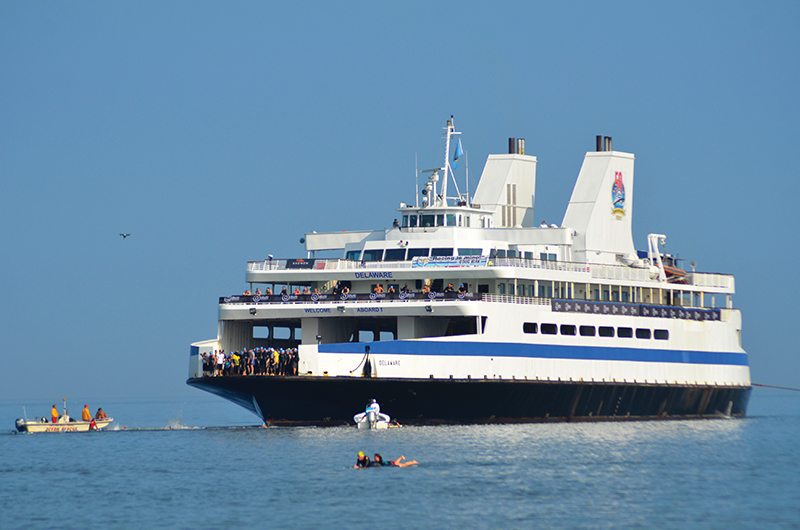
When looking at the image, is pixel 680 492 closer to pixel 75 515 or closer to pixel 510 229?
pixel 75 515

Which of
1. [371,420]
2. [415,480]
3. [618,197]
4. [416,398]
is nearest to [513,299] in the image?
[416,398]

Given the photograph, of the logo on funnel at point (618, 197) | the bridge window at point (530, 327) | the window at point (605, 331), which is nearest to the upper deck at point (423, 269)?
the bridge window at point (530, 327)

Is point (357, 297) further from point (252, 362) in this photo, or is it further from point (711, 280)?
point (711, 280)

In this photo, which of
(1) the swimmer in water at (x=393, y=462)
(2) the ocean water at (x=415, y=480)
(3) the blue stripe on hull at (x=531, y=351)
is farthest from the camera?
(3) the blue stripe on hull at (x=531, y=351)

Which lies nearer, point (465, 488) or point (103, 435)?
point (465, 488)

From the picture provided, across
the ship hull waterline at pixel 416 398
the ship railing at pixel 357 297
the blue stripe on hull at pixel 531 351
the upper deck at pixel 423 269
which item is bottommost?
the ship hull waterline at pixel 416 398

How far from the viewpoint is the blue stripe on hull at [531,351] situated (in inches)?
2109

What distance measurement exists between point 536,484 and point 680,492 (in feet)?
12.3

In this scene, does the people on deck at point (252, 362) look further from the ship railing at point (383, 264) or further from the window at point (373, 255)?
the window at point (373, 255)

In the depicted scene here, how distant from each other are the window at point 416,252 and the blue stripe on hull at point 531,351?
16.4 ft

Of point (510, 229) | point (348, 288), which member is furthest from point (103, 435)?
point (510, 229)

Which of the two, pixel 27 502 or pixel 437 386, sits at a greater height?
pixel 437 386

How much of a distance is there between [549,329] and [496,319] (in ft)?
10.7

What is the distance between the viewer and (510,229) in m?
61.2
